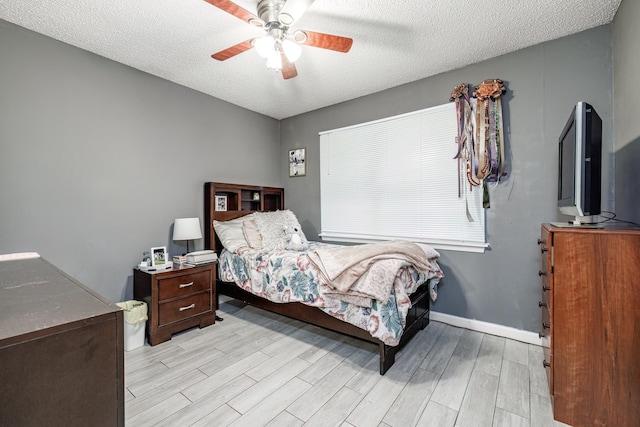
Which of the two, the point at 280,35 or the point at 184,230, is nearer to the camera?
the point at 280,35

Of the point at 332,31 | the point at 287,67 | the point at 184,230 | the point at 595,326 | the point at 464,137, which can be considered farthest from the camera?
the point at 184,230

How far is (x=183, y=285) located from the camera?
261cm

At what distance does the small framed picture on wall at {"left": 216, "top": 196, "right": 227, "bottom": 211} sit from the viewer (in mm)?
3471

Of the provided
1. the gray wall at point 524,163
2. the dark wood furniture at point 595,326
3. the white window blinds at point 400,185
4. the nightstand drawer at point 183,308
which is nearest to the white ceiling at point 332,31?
the gray wall at point 524,163

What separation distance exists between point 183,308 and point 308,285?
48.2 inches

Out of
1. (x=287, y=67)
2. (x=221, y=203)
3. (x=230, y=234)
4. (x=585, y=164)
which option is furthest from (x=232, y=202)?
(x=585, y=164)

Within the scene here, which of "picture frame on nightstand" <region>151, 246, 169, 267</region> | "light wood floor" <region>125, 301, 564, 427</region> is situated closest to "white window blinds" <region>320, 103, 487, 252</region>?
"light wood floor" <region>125, 301, 564, 427</region>

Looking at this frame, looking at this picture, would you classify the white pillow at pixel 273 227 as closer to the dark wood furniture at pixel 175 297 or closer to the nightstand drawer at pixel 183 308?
the dark wood furniture at pixel 175 297

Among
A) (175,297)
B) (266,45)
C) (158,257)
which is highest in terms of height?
(266,45)

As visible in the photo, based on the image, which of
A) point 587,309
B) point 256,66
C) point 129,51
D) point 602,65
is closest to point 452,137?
point 602,65

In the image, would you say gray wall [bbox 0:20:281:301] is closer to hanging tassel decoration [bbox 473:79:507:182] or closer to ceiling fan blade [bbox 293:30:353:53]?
ceiling fan blade [bbox 293:30:353:53]

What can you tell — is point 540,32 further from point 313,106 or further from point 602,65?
point 313,106

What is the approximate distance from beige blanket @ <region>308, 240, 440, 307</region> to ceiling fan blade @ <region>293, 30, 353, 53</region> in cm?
143

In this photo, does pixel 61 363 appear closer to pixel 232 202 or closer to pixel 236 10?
pixel 236 10
